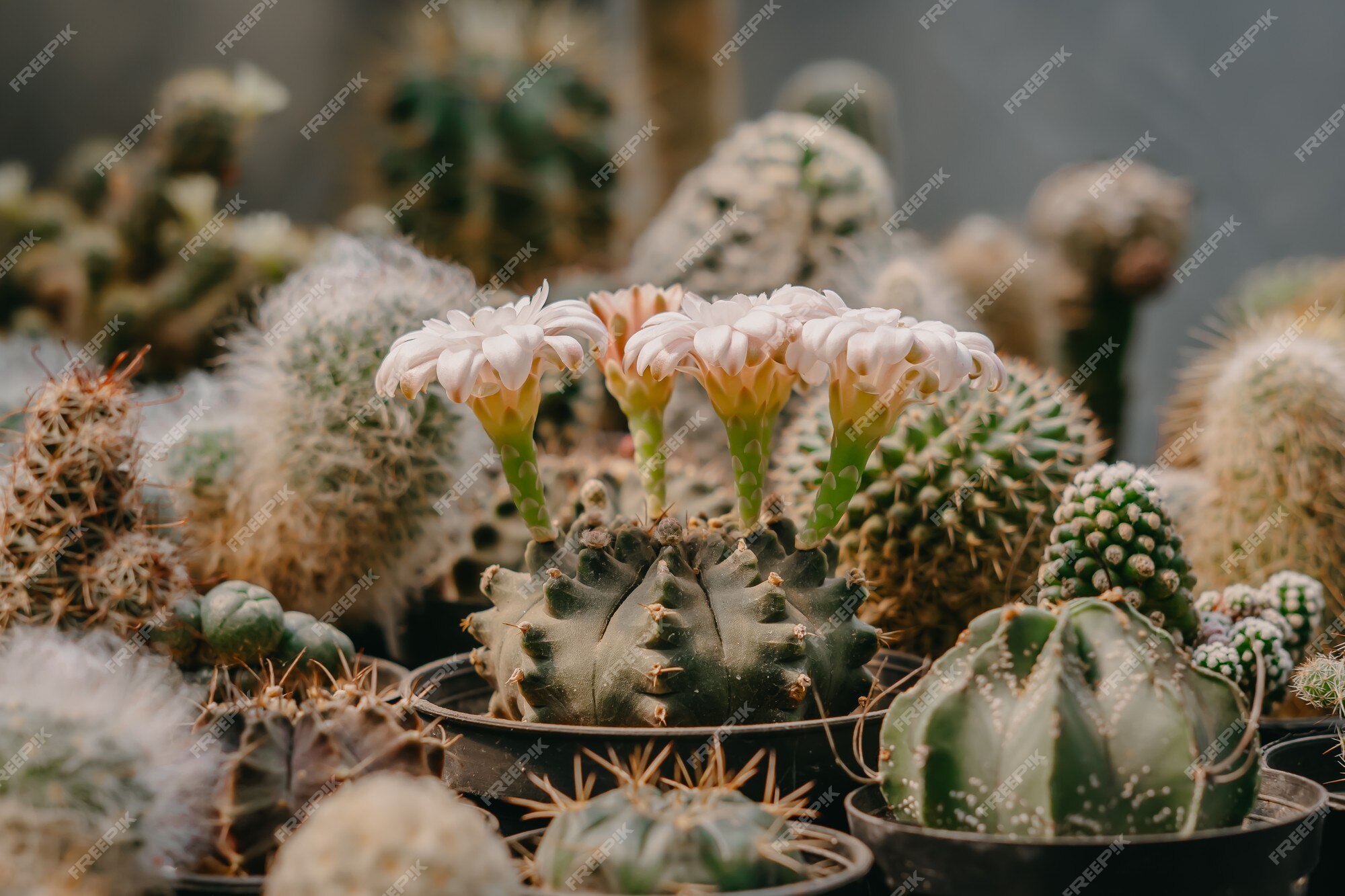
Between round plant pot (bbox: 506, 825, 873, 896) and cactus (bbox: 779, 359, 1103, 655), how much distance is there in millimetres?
713

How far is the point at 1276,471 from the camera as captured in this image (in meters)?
1.90

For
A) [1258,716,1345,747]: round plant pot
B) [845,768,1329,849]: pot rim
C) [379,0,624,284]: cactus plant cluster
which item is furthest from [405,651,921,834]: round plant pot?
[379,0,624,284]: cactus plant cluster

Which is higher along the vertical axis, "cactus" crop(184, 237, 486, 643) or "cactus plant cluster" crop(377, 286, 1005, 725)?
"cactus plant cluster" crop(377, 286, 1005, 725)

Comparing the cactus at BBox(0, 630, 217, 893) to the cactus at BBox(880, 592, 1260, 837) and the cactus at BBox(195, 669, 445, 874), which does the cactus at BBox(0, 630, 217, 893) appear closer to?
the cactus at BBox(195, 669, 445, 874)

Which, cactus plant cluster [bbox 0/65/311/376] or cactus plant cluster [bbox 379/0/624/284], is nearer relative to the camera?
cactus plant cluster [bbox 0/65/311/376]

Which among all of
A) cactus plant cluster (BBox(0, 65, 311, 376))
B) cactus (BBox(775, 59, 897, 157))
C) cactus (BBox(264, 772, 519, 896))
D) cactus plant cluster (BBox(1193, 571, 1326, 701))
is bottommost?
cactus plant cluster (BBox(0, 65, 311, 376))

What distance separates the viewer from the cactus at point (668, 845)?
0.92m

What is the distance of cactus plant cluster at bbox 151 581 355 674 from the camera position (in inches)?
58.5

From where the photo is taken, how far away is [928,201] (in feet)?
14.9

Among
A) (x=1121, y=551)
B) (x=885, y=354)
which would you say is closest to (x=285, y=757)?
(x=885, y=354)

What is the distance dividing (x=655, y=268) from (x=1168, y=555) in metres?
1.45

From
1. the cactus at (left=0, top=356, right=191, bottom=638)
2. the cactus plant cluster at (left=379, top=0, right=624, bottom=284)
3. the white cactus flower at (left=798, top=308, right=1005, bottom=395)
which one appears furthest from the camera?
the cactus plant cluster at (left=379, top=0, right=624, bottom=284)

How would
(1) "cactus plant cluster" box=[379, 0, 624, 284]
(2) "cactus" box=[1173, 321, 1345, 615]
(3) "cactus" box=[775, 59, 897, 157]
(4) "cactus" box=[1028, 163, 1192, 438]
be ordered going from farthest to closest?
(3) "cactus" box=[775, 59, 897, 157] → (4) "cactus" box=[1028, 163, 1192, 438] → (1) "cactus plant cluster" box=[379, 0, 624, 284] → (2) "cactus" box=[1173, 321, 1345, 615]

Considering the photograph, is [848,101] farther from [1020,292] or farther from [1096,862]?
[1096,862]
